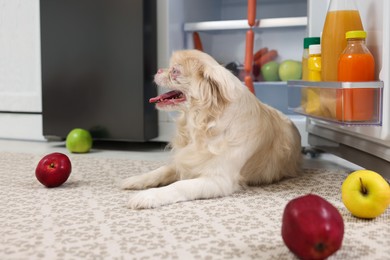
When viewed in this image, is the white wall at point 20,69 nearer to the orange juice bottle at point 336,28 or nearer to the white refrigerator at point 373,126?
the white refrigerator at point 373,126

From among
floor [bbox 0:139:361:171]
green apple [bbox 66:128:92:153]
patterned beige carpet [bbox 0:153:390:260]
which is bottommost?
floor [bbox 0:139:361:171]

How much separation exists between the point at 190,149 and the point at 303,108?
2.19 ft

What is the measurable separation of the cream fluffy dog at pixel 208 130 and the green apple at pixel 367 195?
1.36ft

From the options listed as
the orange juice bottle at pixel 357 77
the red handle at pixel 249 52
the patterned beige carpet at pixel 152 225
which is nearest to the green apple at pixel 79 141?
the patterned beige carpet at pixel 152 225

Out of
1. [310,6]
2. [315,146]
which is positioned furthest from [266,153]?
[310,6]

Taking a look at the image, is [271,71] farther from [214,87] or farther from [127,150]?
[214,87]

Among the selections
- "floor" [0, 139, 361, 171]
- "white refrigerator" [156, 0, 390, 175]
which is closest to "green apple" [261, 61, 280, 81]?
"white refrigerator" [156, 0, 390, 175]

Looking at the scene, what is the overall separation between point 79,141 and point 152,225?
1.39 m

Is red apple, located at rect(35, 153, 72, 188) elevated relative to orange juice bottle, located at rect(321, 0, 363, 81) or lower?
lower

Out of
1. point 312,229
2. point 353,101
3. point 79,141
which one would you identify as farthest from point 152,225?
point 79,141

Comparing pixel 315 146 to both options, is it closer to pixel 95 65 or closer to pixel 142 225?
pixel 95 65

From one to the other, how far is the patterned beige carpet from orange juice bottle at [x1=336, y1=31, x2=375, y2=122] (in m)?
0.26

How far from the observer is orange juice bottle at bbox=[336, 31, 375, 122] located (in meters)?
1.60

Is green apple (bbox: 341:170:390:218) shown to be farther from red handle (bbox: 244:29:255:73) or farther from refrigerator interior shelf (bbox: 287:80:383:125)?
red handle (bbox: 244:29:255:73)
